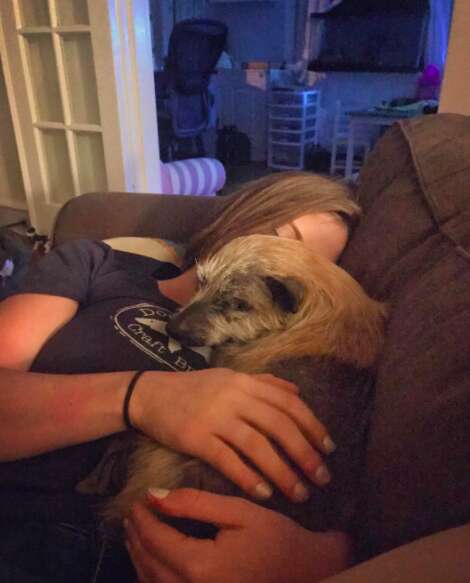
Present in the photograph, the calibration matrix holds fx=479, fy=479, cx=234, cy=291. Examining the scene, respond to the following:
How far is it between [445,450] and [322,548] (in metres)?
0.22

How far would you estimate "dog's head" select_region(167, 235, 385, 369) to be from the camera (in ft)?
3.05

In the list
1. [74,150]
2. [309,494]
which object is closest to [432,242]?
[309,494]

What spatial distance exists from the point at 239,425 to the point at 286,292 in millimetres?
416

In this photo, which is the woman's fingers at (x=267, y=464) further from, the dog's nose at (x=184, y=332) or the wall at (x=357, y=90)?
the wall at (x=357, y=90)

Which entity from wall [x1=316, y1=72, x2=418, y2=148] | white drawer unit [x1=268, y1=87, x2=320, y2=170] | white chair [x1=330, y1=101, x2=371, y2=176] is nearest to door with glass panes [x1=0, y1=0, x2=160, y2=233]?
white chair [x1=330, y1=101, x2=371, y2=176]

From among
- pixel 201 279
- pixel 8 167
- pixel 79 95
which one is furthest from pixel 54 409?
pixel 8 167

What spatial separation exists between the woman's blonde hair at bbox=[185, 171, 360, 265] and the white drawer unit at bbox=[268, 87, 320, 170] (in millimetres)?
4682

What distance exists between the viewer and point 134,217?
1.59 meters

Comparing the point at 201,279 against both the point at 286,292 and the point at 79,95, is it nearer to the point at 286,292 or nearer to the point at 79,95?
the point at 286,292

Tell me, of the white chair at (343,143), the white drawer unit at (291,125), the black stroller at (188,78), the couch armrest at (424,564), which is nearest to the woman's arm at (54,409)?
the couch armrest at (424,564)

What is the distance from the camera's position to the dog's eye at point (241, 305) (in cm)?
115

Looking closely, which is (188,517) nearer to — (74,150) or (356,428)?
(356,428)

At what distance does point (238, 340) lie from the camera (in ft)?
3.72

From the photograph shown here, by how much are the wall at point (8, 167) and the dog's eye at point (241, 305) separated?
269cm
